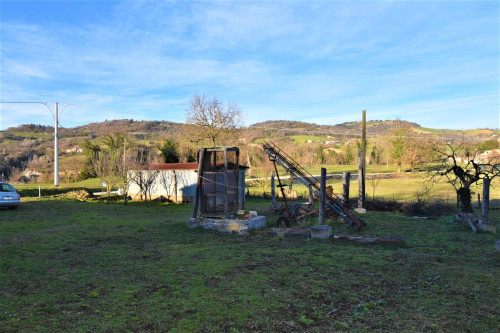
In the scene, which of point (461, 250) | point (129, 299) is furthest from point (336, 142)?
point (129, 299)

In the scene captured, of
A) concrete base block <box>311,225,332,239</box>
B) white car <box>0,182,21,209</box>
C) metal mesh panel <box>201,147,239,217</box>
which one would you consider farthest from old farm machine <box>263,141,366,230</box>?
white car <box>0,182,21,209</box>

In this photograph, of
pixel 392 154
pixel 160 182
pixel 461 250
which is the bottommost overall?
pixel 461 250

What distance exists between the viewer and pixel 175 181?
2764cm

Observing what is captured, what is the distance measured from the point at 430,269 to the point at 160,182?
2344 centimetres

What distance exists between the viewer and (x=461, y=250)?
1013 cm

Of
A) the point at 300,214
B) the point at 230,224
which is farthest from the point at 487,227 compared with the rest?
the point at 230,224

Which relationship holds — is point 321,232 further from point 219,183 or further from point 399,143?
point 399,143

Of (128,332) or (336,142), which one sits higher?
(336,142)

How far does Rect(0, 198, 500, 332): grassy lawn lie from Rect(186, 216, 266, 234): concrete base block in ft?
5.40

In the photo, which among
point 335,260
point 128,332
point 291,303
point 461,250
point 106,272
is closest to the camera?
point 128,332

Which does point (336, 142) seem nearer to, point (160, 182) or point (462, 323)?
point (160, 182)

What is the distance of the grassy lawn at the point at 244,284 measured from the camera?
5.13 m

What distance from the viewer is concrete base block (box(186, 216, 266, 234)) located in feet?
44.7

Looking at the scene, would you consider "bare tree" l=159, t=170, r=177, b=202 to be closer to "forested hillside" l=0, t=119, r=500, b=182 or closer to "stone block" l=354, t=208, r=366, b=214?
"forested hillside" l=0, t=119, r=500, b=182
